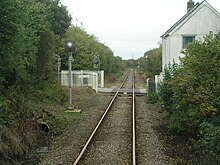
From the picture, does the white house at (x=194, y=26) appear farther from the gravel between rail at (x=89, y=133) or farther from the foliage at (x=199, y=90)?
the foliage at (x=199, y=90)

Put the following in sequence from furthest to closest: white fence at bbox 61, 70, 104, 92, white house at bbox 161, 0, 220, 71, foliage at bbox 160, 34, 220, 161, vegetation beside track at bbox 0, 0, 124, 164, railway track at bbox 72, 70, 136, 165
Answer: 1. white fence at bbox 61, 70, 104, 92
2. white house at bbox 161, 0, 220, 71
3. vegetation beside track at bbox 0, 0, 124, 164
4. foliage at bbox 160, 34, 220, 161
5. railway track at bbox 72, 70, 136, 165

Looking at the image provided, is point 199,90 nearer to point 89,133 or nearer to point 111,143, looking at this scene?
point 111,143

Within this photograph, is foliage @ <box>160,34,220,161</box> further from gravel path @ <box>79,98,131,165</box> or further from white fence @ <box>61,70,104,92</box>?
white fence @ <box>61,70,104,92</box>

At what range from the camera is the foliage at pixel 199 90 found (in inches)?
483

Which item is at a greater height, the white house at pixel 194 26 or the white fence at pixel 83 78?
the white house at pixel 194 26

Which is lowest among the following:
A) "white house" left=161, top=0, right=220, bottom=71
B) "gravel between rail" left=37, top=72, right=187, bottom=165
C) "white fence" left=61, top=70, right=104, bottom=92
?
"gravel between rail" left=37, top=72, right=187, bottom=165

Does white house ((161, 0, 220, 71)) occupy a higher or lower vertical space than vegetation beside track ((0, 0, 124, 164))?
higher

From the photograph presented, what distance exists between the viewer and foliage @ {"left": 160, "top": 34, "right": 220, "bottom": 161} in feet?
40.2

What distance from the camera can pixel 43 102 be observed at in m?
23.1

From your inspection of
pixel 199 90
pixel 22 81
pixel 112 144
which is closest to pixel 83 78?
pixel 22 81

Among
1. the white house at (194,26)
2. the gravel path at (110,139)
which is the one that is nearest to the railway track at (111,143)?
the gravel path at (110,139)

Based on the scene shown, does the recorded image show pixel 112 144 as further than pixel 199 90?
Yes

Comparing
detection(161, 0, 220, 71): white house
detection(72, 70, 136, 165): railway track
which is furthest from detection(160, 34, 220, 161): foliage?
detection(161, 0, 220, 71): white house

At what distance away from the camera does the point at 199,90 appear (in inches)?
513
